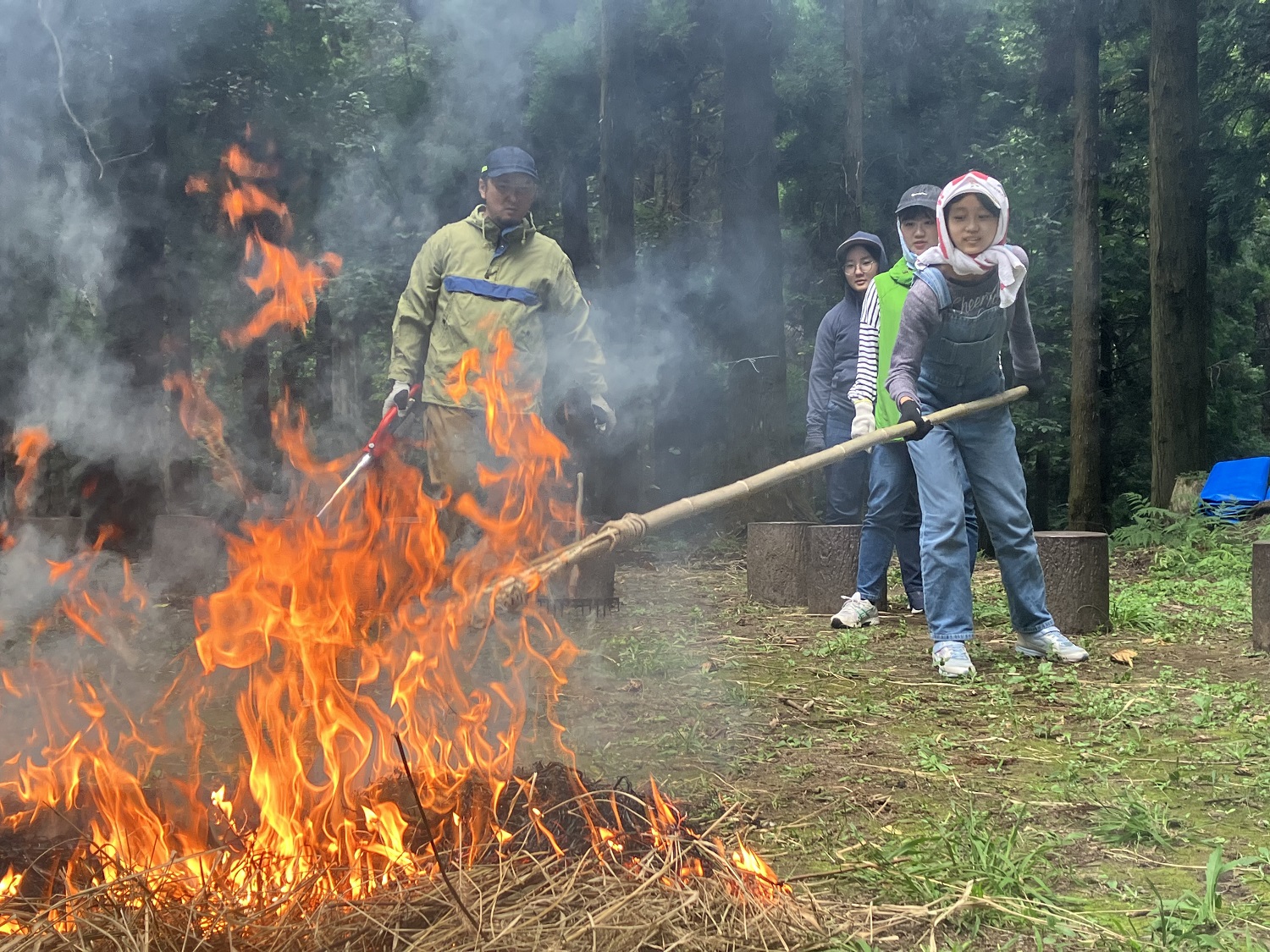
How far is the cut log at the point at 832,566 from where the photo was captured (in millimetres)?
7816

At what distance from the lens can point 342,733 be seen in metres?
3.85

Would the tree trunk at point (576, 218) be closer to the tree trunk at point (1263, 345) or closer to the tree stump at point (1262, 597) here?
the tree stump at point (1262, 597)

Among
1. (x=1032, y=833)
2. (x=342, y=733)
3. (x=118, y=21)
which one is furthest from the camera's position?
(x=118, y=21)

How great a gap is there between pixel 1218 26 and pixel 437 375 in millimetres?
15032

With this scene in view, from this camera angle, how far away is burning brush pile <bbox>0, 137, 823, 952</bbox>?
7.85 feet

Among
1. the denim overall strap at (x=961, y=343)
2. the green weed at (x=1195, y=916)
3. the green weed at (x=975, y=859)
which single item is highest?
the denim overall strap at (x=961, y=343)

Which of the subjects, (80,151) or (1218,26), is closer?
(80,151)

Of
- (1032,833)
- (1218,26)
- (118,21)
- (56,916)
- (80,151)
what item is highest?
(1218,26)

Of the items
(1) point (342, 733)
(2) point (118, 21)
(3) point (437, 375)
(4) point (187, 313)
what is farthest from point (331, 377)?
(1) point (342, 733)

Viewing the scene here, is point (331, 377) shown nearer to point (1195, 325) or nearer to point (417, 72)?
point (417, 72)

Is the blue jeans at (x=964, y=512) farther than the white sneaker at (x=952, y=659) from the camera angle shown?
Yes

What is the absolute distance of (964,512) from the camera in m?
5.68

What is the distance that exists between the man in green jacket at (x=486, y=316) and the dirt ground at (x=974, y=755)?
1.43 meters

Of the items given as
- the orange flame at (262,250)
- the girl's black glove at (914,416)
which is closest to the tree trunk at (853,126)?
the orange flame at (262,250)
